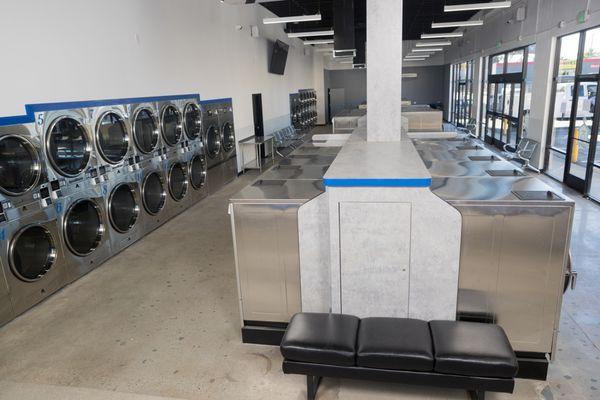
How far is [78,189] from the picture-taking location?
15.6ft

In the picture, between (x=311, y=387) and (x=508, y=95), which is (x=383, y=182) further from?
(x=508, y=95)

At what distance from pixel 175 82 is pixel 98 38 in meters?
1.83

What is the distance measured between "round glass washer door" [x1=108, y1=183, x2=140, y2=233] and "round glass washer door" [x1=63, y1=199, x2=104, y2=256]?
211 mm

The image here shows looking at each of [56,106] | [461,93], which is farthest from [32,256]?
[461,93]

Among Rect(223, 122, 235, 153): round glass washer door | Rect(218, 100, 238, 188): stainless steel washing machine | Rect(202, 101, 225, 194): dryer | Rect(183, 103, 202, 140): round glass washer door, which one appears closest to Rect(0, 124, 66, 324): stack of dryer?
Rect(183, 103, 202, 140): round glass washer door

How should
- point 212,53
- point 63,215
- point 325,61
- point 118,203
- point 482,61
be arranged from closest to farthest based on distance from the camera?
point 63,215
point 118,203
point 212,53
point 482,61
point 325,61

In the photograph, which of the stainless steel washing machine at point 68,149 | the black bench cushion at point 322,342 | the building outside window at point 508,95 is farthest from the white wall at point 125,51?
the building outside window at point 508,95

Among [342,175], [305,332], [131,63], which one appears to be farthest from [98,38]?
[305,332]

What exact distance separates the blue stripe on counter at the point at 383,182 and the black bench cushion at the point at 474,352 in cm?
92

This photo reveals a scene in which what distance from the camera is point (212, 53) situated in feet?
27.8

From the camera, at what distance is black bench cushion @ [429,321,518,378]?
2.33 m

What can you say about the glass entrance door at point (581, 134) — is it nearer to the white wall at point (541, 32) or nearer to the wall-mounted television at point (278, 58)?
the white wall at point (541, 32)

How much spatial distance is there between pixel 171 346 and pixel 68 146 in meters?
2.70

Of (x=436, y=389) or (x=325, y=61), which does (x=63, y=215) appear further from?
(x=325, y=61)
